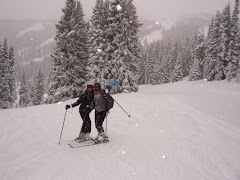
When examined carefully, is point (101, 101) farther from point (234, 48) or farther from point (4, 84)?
point (234, 48)

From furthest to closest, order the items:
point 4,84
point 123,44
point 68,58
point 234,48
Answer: point 234,48 → point 4,84 → point 68,58 → point 123,44

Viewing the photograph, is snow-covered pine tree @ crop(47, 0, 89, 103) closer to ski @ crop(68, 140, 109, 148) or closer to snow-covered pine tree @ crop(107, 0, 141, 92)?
snow-covered pine tree @ crop(107, 0, 141, 92)

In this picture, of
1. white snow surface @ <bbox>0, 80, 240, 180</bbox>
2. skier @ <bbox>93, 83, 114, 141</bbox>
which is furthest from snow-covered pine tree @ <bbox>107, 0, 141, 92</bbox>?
skier @ <bbox>93, 83, 114, 141</bbox>

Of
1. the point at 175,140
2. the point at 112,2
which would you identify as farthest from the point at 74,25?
the point at 175,140

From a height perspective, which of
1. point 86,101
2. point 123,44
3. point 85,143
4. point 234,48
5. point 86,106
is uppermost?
point 234,48

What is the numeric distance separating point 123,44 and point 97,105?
59.0 ft

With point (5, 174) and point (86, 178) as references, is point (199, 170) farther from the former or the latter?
point (5, 174)

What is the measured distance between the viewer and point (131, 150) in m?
6.72

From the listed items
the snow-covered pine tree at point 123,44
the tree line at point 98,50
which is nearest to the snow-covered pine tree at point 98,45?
the tree line at point 98,50

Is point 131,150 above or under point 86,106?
under

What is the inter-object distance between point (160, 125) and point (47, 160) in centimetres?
564

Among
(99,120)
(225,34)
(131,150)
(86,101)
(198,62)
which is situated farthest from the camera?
(198,62)

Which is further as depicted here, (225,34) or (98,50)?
(225,34)

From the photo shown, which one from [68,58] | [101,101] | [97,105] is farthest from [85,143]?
[68,58]
